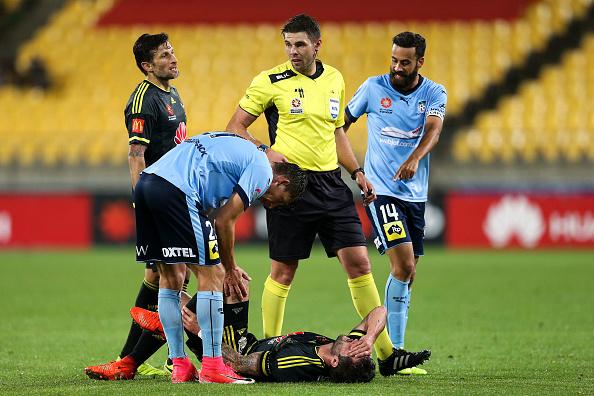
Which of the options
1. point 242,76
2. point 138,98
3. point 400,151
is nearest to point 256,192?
point 138,98

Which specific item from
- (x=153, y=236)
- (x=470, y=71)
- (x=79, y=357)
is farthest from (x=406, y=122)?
(x=470, y=71)

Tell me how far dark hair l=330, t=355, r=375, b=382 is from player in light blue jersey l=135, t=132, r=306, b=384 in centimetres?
53

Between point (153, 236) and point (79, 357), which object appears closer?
point (153, 236)

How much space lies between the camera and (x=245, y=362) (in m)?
6.88

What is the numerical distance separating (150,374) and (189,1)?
63.9ft

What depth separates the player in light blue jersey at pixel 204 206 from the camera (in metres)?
6.55

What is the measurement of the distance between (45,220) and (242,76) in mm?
5729

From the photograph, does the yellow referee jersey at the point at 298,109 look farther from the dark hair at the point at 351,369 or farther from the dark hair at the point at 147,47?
the dark hair at the point at 351,369

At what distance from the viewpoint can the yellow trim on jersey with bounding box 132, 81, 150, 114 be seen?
759cm

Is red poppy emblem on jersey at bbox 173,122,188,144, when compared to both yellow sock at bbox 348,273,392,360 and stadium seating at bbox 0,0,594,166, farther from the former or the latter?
stadium seating at bbox 0,0,594,166

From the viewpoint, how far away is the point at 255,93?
25.1 ft

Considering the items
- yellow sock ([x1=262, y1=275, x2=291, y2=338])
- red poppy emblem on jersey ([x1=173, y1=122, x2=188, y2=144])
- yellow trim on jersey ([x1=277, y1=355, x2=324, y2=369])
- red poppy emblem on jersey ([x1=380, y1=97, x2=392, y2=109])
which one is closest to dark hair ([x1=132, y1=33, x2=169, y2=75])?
red poppy emblem on jersey ([x1=173, y1=122, x2=188, y2=144])

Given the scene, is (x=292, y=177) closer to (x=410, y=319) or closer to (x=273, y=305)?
(x=273, y=305)

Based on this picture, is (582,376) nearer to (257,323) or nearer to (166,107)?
(166,107)
